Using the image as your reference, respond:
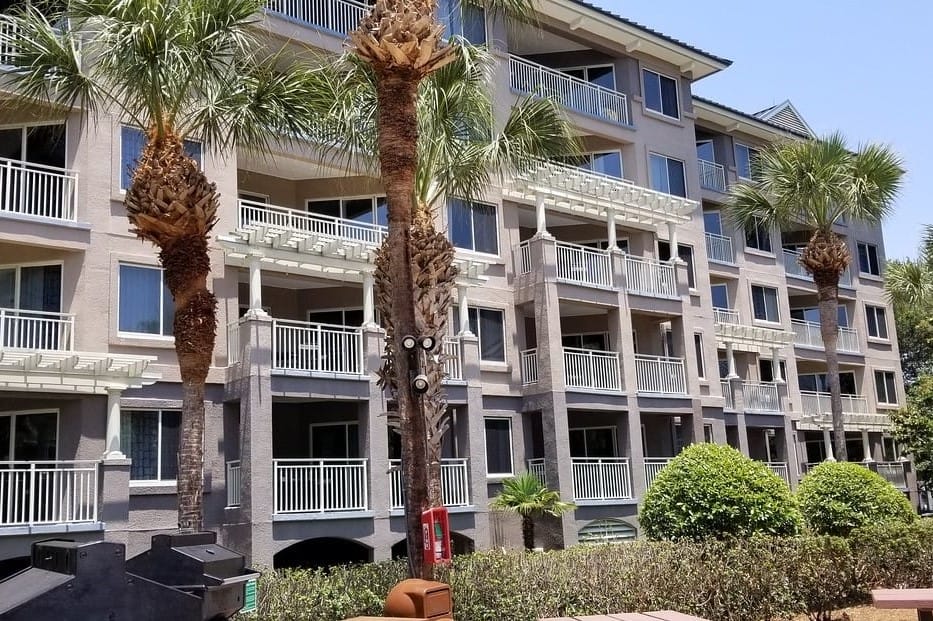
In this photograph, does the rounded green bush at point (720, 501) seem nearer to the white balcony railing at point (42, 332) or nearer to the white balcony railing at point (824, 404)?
the white balcony railing at point (42, 332)

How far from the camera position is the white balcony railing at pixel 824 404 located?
123 feet

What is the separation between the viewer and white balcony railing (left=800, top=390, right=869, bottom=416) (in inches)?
1481

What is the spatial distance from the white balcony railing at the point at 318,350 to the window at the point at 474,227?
4.89m

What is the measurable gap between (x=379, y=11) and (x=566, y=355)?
1567 cm

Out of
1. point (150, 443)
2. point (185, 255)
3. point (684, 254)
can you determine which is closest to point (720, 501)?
point (185, 255)

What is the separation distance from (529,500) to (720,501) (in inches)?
295

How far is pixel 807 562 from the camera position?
14625 millimetres

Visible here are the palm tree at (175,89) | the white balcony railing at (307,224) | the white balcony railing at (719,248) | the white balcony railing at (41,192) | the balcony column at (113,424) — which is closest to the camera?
the palm tree at (175,89)

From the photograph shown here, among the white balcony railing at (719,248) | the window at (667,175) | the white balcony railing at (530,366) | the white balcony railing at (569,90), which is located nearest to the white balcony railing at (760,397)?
the white balcony railing at (719,248)

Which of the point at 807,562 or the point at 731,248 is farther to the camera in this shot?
the point at 731,248

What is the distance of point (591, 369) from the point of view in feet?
87.6

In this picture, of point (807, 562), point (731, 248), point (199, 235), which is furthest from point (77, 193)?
point (731, 248)

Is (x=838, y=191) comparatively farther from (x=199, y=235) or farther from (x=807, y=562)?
(x=199, y=235)

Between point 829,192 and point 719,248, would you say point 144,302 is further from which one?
point 719,248
